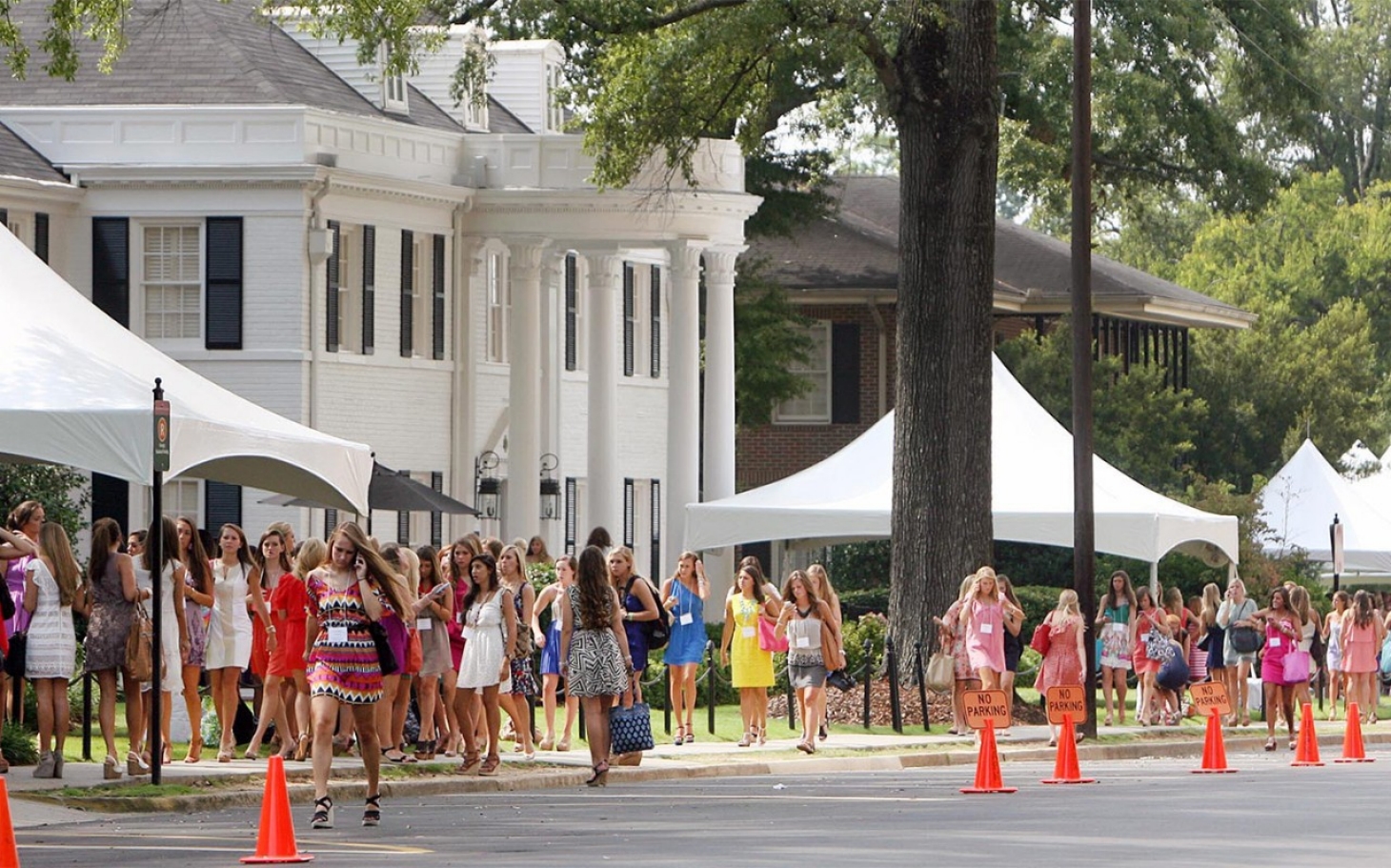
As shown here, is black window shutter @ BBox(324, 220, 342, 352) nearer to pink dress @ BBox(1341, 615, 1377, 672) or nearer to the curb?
pink dress @ BBox(1341, 615, 1377, 672)

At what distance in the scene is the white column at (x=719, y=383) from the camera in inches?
1676

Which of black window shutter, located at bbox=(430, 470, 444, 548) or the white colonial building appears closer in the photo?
the white colonial building

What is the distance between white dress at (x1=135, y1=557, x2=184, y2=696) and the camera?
794 inches

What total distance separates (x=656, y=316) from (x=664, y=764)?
82.3 ft

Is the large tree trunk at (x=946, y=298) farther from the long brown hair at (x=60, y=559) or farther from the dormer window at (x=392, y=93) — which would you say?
the long brown hair at (x=60, y=559)

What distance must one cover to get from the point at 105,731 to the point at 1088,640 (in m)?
11.5

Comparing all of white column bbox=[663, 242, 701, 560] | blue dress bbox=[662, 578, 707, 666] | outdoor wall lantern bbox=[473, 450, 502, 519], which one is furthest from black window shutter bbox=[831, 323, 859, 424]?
blue dress bbox=[662, 578, 707, 666]

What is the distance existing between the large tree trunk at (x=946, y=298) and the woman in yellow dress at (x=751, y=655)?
177 inches

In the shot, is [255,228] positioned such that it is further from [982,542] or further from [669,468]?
[982,542]

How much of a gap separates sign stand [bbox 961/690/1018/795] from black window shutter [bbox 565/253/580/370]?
19.5 m

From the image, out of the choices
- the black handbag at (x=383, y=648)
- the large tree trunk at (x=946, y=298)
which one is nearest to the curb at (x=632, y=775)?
the black handbag at (x=383, y=648)

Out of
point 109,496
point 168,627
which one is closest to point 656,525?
point 109,496

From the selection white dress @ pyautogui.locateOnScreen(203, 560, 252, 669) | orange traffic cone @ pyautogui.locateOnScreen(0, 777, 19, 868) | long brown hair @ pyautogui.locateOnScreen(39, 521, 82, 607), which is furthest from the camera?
white dress @ pyautogui.locateOnScreen(203, 560, 252, 669)

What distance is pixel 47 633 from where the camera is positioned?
19281mm
